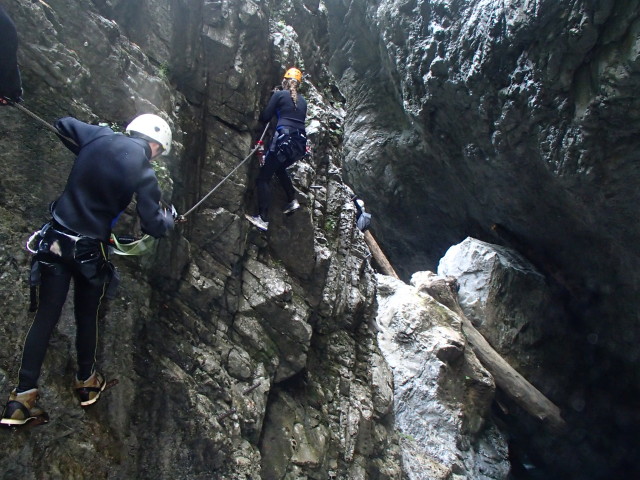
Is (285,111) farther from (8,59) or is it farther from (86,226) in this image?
(86,226)

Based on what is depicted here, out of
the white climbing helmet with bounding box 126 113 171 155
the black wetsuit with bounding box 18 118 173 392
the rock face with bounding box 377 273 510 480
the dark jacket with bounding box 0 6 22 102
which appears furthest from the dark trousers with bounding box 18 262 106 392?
the rock face with bounding box 377 273 510 480

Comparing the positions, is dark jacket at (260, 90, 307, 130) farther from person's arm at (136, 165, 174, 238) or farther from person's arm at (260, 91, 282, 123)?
person's arm at (136, 165, 174, 238)

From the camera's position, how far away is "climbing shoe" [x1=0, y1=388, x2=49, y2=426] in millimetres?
3254

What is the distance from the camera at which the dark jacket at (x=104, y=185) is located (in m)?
3.48

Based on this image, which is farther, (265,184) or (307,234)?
(307,234)

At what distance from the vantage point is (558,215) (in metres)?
11.6

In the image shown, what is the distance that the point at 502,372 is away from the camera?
11234 mm

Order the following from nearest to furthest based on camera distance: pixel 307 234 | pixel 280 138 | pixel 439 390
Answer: pixel 280 138, pixel 307 234, pixel 439 390

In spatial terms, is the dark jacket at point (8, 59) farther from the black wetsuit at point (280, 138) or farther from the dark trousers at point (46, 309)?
the black wetsuit at point (280, 138)

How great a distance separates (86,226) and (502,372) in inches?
410

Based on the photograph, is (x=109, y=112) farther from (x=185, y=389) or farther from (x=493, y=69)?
(x=493, y=69)

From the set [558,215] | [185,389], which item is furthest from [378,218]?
[185,389]

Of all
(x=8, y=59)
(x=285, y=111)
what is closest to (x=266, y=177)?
(x=285, y=111)

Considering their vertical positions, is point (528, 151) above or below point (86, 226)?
above
